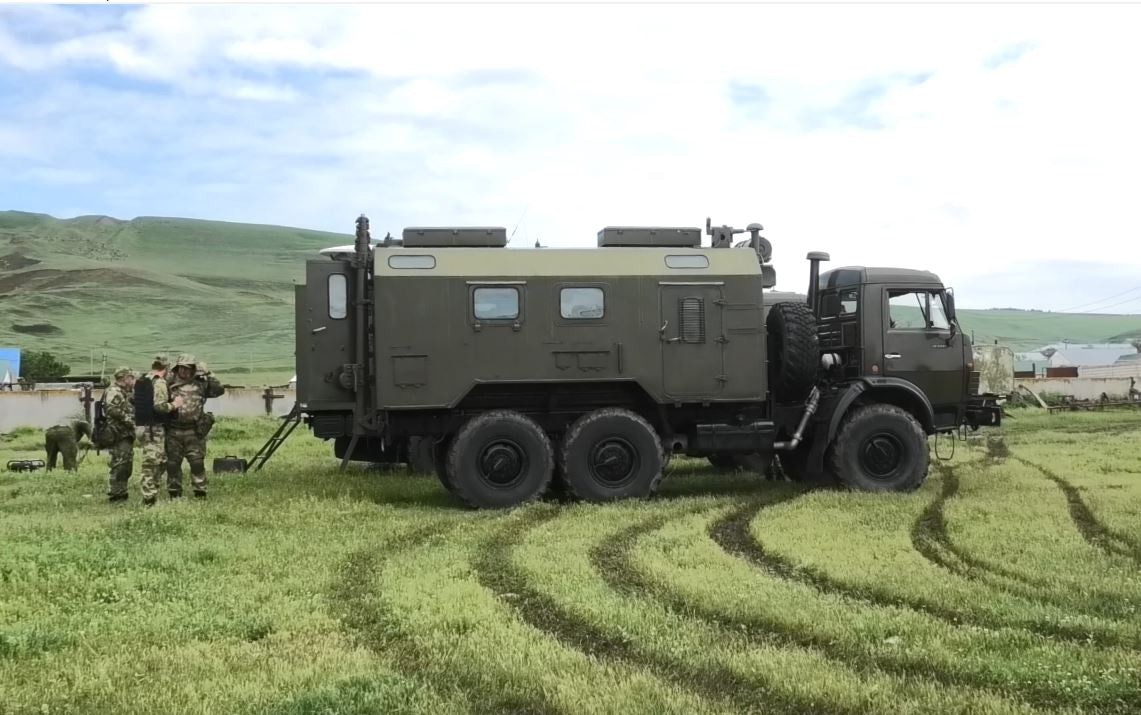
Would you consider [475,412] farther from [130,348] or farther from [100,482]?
[130,348]

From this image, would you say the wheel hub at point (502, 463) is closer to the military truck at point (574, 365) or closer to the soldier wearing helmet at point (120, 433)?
the military truck at point (574, 365)

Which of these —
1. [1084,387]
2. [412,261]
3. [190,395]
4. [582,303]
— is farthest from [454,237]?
[1084,387]

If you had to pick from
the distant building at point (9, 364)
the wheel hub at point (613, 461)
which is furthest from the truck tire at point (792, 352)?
the distant building at point (9, 364)

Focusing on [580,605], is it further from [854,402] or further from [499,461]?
[854,402]

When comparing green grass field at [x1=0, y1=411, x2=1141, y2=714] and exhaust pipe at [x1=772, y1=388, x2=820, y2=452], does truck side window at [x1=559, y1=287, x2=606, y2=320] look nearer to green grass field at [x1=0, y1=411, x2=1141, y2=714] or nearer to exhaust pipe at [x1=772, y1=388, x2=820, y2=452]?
green grass field at [x1=0, y1=411, x2=1141, y2=714]

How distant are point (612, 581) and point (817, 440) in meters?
5.72

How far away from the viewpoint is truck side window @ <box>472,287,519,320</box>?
11.3 m

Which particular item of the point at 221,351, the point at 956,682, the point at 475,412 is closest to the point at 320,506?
the point at 475,412

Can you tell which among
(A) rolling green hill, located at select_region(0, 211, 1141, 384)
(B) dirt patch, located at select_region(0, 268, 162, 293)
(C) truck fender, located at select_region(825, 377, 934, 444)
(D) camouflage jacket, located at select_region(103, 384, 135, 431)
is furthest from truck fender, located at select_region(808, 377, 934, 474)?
(B) dirt patch, located at select_region(0, 268, 162, 293)

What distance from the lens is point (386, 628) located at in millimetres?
6289

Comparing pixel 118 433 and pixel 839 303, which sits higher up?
pixel 839 303

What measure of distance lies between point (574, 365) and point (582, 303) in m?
0.73

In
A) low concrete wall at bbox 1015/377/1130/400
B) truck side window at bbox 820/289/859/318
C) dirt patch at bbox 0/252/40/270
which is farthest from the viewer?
dirt patch at bbox 0/252/40/270

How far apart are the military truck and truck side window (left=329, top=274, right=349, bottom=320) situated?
0.02 meters
